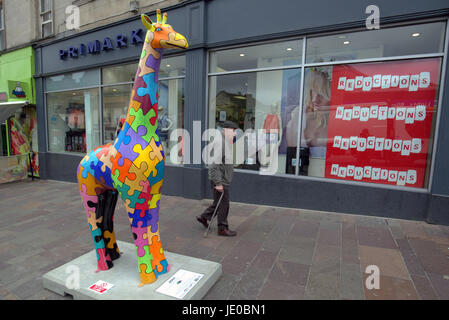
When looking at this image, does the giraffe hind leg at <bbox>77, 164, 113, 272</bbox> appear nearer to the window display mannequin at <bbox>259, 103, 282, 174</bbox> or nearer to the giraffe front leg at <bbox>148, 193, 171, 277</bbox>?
the giraffe front leg at <bbox>148, 193, 171, 277</bbox>

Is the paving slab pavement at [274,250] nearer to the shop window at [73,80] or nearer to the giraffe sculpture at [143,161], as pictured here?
the giraffe sculpture at [143,161]

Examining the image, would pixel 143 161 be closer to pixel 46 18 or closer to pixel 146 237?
pixel 146 237

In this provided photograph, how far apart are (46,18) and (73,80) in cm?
282

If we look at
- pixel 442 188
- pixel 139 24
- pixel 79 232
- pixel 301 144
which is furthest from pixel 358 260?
pixel 139 24

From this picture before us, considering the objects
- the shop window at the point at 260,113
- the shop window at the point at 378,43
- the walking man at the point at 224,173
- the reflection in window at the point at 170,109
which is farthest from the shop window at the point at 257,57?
the walking man at the point at 224,173

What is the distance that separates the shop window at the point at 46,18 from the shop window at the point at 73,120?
2172 millimetres

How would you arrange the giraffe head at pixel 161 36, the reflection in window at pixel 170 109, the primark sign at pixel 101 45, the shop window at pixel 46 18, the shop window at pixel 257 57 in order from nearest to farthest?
1. the giraffe head at pixel 161 36
2. the shop window at pixel 257 57
3. the primark sign at pixel 101 45
4. the reflection in window at pixel 170 109
5. the shop window at pixel 46 18

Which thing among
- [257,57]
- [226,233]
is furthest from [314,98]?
[226,233]

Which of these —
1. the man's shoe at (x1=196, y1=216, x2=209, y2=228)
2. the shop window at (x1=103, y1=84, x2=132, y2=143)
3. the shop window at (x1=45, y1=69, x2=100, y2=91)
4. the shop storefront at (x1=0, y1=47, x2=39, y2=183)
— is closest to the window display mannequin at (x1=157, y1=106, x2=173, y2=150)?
the shop window at (x1=103, y1=84, x2=132, y2=143)

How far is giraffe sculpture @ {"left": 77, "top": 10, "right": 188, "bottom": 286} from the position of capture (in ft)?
7.86

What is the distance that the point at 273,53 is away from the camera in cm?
586

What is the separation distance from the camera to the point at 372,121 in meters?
5.16

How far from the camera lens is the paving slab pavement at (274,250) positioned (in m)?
2.80

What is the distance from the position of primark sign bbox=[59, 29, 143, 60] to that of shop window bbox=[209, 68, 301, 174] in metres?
2.39
